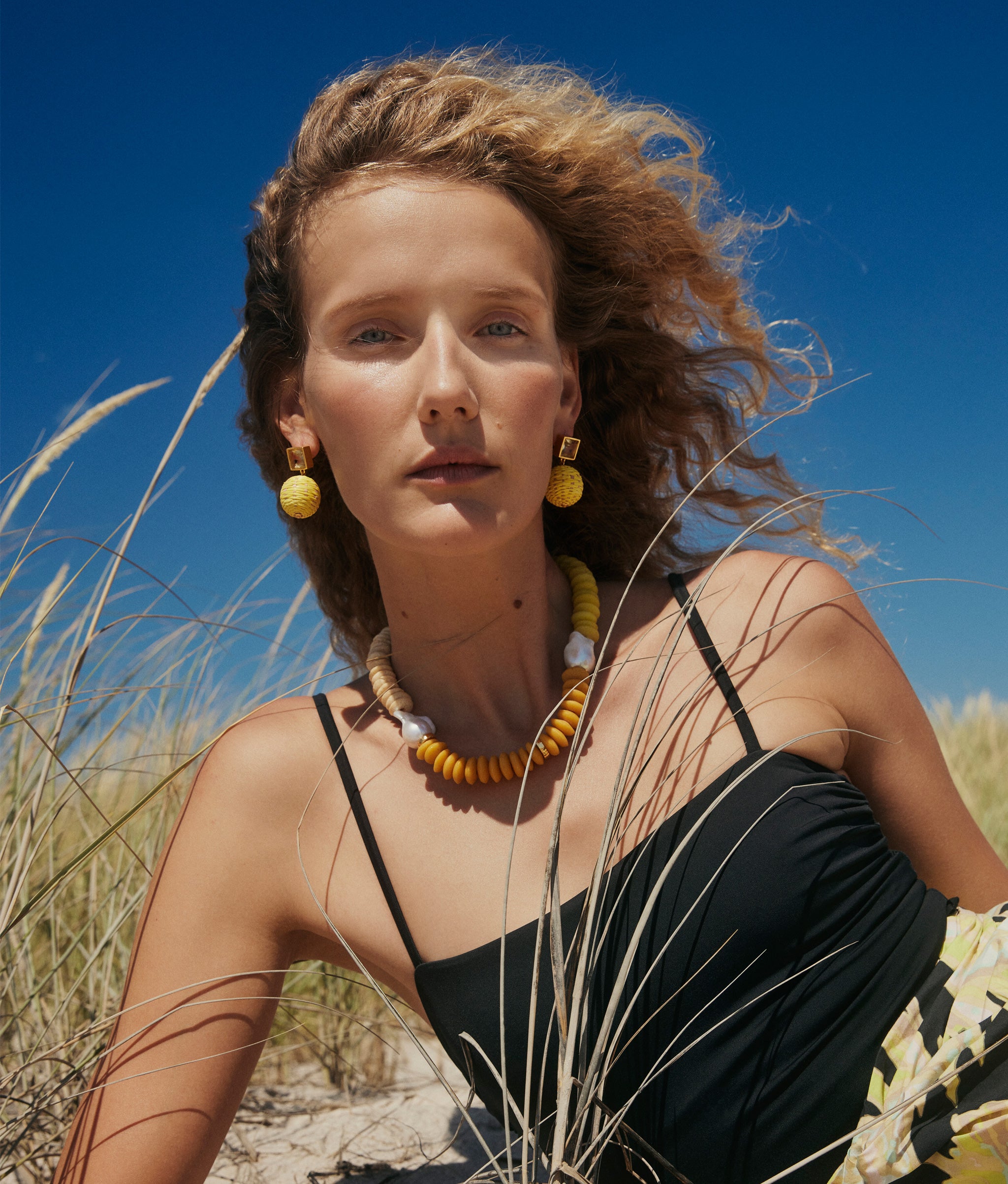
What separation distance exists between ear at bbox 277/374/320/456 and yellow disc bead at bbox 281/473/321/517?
76 millimetres

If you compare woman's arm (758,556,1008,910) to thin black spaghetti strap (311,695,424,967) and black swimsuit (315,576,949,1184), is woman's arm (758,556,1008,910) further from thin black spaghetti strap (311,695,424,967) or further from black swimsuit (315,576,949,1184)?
thin black spaghetti strap (311,695,424,967)

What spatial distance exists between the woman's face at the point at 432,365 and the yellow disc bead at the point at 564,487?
243mm

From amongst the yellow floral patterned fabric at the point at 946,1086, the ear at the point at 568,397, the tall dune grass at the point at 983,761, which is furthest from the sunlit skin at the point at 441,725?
the tall dune grass at the point at 983,761

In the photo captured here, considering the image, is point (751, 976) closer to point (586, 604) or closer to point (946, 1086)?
point (946, 1086)

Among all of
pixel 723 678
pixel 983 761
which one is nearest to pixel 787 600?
pixel 723 678

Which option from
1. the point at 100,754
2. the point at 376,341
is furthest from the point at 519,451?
the point at 100,754

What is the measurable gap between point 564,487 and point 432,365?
551 millimetres

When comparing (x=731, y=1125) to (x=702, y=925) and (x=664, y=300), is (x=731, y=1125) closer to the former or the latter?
(x=702, y=925)

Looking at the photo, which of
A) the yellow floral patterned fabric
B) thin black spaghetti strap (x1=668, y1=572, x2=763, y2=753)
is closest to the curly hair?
thin black spaghetti strap (x1=668, y1=572, x2=763, y2=753)

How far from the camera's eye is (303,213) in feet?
6.75

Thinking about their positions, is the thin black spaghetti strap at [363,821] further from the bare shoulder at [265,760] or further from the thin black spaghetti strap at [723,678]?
the thin black spaghetti strap at [723,678]

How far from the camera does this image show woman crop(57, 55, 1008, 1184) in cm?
151

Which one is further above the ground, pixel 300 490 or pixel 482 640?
pixel 300 490

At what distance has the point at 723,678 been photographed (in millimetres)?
1745
